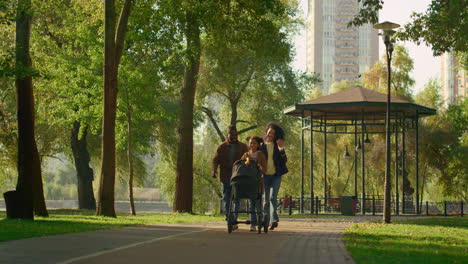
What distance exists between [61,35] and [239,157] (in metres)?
23.5

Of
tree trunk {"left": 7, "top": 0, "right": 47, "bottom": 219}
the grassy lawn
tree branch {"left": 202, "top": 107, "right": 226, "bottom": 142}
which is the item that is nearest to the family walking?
the grassy lawn

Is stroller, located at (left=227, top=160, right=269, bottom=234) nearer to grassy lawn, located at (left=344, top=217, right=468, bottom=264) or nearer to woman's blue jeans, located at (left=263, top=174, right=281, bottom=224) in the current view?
woman's blue jeans, located at (left=263, top=174, right=281, bottom=224)

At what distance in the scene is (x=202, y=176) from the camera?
47.8 meters

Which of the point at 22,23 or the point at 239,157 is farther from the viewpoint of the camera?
the point at 22,23

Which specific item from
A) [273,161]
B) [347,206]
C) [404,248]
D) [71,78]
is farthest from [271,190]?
[71,78]

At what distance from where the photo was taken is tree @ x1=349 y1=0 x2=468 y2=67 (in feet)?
68.5

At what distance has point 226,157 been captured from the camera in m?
14.4

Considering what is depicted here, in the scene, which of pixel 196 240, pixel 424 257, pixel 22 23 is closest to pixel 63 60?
pixel 22 23

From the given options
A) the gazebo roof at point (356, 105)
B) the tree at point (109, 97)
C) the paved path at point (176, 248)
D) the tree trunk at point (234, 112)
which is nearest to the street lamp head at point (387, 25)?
the tree at point (109, 97)

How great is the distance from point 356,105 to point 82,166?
15.9m

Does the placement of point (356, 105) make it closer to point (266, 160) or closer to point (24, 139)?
point (24, 139)

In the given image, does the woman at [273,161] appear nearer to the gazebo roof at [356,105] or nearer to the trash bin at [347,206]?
the gazebo roof at [356,105]

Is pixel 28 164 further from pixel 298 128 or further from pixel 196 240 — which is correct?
pixel 298 128

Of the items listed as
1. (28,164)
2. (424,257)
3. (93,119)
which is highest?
(93,119)
